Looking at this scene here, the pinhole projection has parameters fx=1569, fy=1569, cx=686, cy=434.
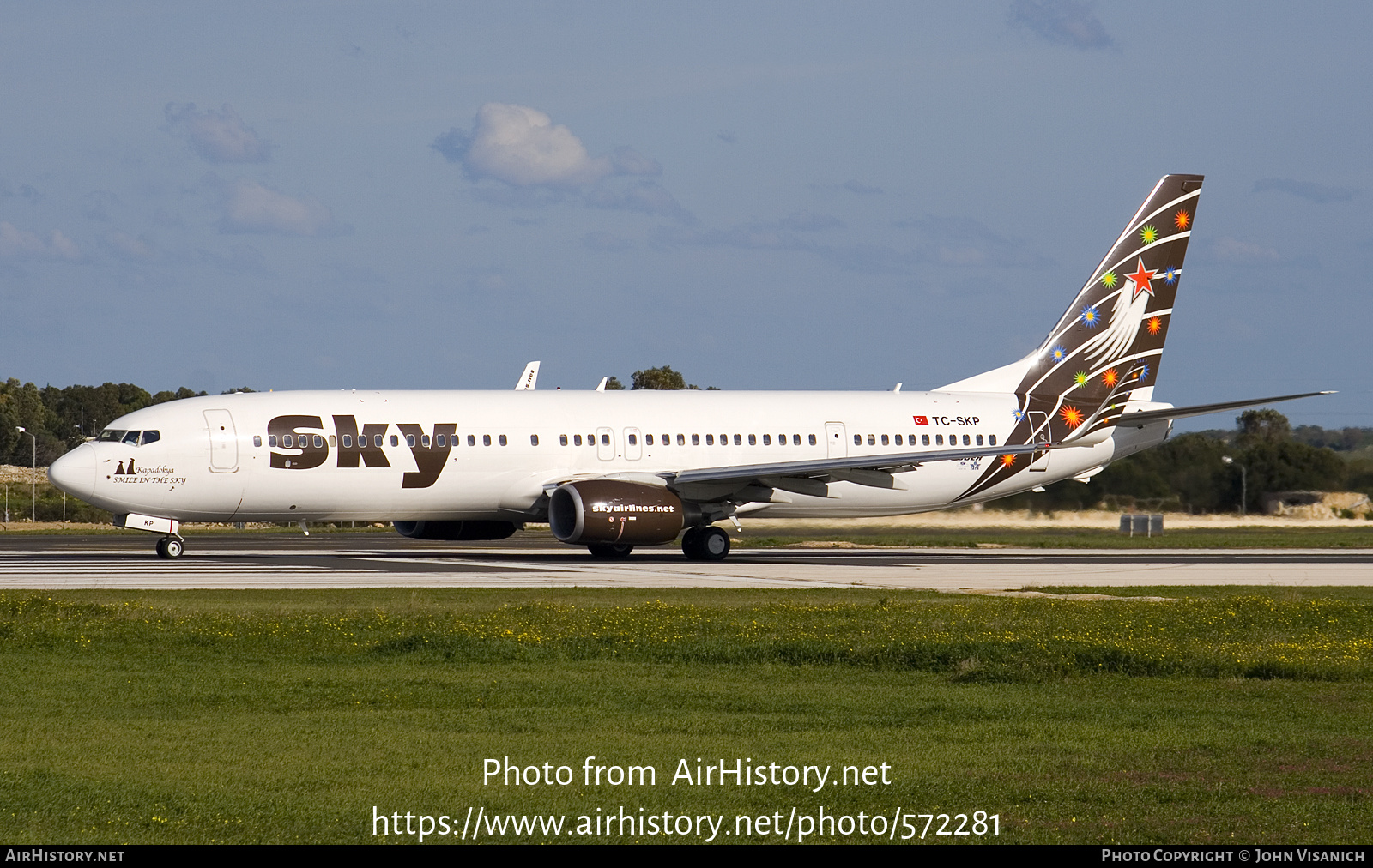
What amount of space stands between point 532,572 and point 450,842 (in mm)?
21711

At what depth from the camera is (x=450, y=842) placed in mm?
8484

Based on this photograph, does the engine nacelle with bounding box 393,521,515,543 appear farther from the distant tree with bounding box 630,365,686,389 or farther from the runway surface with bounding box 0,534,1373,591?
the distant tree with bounding box 630,365,686,389

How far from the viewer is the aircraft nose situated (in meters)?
32.3

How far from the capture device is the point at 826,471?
114ft

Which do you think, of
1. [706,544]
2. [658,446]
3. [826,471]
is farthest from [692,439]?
[826,471]

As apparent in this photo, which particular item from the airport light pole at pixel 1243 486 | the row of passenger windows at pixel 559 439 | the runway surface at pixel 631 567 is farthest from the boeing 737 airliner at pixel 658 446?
the airport light pole at pixel 1243 486

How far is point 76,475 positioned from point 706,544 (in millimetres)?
13642

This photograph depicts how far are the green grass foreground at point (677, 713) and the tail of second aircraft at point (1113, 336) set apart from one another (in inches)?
730

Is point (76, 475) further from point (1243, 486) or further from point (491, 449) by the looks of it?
point (1243, 486)

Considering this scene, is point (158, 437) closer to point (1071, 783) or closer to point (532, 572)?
point (532, 572)

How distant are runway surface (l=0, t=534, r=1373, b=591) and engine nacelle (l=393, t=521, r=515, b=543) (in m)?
0.48

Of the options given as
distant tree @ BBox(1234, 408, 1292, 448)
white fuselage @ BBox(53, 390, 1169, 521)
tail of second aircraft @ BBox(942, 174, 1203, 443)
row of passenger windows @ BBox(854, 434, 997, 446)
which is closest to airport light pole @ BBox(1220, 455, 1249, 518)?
distant tree @ BBox(1234, 408, 1292, 448)

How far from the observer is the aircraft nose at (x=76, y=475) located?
32312mm
